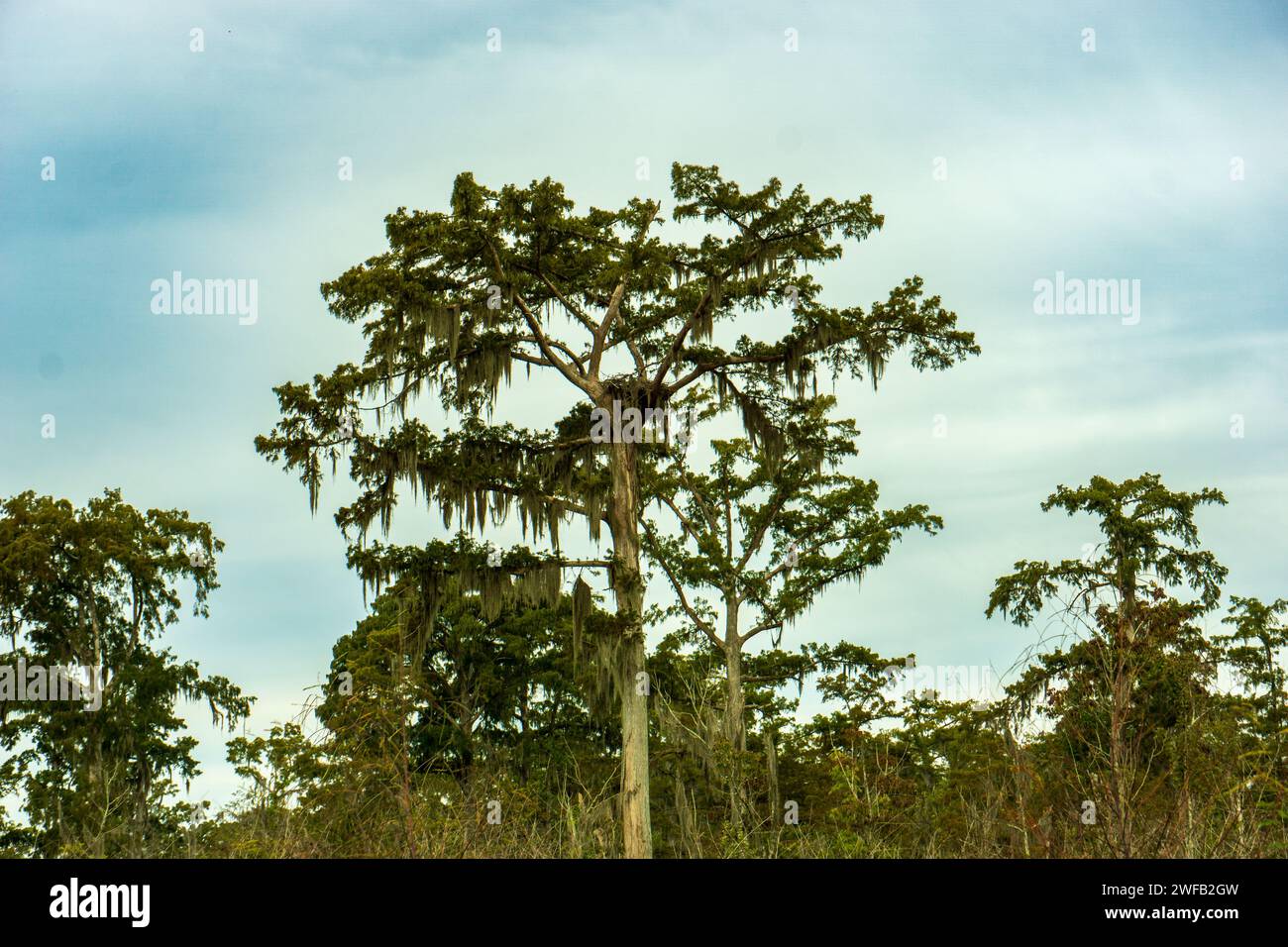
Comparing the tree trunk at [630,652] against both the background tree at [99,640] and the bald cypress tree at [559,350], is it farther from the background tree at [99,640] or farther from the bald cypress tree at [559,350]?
the background tree at [99,640]

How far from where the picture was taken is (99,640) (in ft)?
119

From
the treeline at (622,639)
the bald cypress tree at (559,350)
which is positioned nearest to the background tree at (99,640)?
the treeline at (622,639)

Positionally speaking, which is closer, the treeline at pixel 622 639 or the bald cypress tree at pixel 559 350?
the treeline at pixel 622 639

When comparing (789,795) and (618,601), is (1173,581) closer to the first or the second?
(789,795)

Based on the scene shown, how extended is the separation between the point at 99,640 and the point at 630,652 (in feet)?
63.7

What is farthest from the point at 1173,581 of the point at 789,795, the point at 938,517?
the point at 789,795

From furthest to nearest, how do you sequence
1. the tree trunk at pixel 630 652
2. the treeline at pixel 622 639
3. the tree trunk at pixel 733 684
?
the tree trunk at pixel 733 684
the tree trunk at pixel 630 652
the treeline at pixel 622 639

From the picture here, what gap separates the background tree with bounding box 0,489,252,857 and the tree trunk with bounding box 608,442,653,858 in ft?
52.2

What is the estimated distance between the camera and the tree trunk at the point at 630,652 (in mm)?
23344

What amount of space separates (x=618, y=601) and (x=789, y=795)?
1600 centimetres

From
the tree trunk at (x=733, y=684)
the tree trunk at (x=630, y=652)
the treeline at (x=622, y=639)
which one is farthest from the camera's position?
the tree trunk at (x=733, y=684)

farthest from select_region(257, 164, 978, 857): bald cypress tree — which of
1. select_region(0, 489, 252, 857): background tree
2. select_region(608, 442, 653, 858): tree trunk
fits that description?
select_region(0, 489, 252, 857): background tree

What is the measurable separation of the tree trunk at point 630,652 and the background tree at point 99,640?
15909mm
